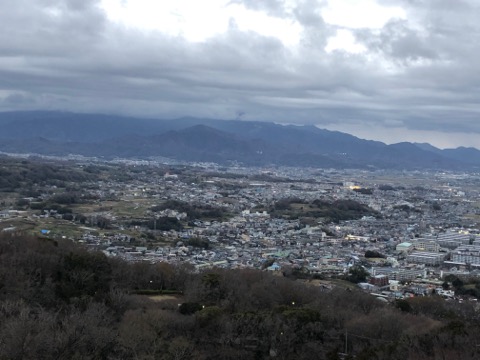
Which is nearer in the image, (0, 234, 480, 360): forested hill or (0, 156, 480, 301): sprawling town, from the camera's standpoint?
(0, 234, 480, 360): forested hill

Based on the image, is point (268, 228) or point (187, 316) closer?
point (187, 316)

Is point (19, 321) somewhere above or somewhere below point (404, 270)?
above

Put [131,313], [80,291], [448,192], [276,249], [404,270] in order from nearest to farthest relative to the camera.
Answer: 1. [131,313]
2. [80,291]
3. [404,270]
4. [276,249]
5. [448,192]

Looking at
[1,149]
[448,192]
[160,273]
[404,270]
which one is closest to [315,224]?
[404,270]

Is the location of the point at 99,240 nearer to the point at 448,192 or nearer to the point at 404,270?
the point at 404,270

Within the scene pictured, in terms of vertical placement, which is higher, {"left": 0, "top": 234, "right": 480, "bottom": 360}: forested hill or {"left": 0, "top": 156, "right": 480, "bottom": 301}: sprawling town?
{"left": 0, "top": 234, "right": 480, "bottom": 360}: forested hill
